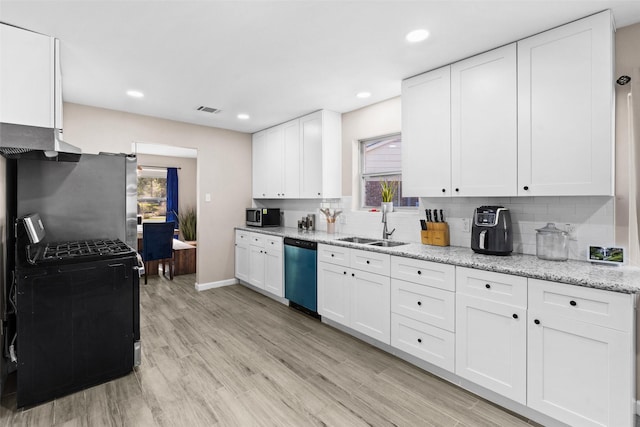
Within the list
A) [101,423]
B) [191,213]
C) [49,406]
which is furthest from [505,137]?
[191,213]

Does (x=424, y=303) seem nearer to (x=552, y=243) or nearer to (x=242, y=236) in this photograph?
(x=552, y=243)

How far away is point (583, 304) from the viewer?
1.67 meters

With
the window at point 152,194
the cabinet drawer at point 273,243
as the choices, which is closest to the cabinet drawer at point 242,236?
the cabinet drawer at point 273,243

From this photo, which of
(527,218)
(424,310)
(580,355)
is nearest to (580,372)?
(580,355)

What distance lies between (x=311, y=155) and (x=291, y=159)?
448 millimetres

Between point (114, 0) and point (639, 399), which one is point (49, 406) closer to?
point (114, 0)

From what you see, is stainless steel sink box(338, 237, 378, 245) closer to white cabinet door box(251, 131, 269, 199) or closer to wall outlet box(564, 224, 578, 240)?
wall outlet box(564, 224, 578, 240)

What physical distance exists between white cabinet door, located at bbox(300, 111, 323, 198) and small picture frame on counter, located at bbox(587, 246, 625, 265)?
2.64 m

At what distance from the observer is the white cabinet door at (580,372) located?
1.57m

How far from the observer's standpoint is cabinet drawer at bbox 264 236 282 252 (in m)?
3.98

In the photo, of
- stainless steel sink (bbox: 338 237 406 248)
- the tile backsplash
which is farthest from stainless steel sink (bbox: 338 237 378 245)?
the tile backsplash

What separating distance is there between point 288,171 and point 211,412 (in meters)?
3.09

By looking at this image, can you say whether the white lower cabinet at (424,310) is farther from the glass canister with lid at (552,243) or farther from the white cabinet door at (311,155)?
the white cabinet door at (311,155)

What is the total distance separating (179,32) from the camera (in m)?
2.18
